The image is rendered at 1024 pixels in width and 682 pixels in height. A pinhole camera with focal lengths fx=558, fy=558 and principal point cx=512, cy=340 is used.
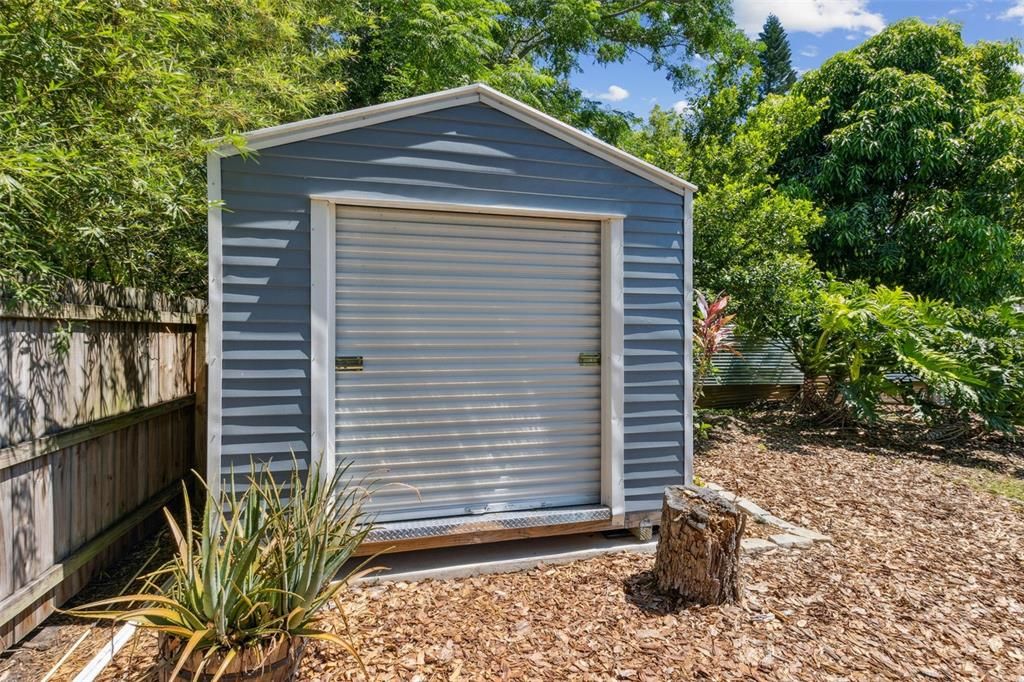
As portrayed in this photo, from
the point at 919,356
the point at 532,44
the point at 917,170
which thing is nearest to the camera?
the point at 919,356

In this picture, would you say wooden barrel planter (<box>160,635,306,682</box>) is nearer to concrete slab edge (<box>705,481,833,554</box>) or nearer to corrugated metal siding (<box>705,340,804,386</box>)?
concrete slab edge (<box>705,481,833,554</box>)

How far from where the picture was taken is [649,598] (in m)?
2.76

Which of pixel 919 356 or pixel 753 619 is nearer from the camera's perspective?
pixel 753 619

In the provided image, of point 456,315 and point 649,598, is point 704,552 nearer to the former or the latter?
point 649,598

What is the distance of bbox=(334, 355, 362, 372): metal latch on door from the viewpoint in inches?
119

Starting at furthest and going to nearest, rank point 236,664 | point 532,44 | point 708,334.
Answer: point 532,44 → point 708,334 → point 236,664

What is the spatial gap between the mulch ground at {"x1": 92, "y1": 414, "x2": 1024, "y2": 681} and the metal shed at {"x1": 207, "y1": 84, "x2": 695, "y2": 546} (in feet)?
1.55

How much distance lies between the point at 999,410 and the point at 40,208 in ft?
26.8

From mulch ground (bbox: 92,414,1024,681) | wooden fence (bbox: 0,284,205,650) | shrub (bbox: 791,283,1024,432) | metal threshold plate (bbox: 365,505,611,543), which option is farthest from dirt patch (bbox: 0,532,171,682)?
shrub (bbox: 791,283,1024,432)

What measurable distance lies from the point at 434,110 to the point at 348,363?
1.47m

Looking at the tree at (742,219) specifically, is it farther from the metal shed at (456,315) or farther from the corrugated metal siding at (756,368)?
the metal shed at (456,315)

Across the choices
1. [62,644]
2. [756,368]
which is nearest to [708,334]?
[756,368]

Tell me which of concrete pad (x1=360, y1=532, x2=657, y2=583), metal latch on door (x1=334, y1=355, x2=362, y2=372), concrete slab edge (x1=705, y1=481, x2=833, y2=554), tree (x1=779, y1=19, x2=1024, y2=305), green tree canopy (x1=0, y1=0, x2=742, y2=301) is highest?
tree (x1=779, y1=19, x2=1024, y2=305)

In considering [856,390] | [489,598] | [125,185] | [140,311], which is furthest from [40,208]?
[856,390]
